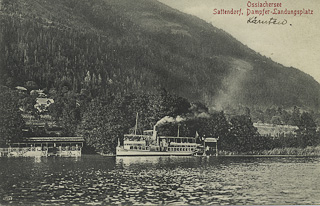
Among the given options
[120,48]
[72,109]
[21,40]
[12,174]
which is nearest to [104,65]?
[120,48]

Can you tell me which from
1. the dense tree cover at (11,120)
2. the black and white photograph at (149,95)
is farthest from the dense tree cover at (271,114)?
the dense tree cover at (11,120)

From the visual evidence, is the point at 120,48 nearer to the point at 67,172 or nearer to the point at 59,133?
the point at 59,133

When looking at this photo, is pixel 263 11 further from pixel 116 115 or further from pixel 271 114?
pixel 116 115

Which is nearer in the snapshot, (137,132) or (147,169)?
(147,169)

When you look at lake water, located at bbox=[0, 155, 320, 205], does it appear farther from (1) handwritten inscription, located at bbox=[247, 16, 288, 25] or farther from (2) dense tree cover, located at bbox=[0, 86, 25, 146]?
(1) handwritten inscription, located at bbox=[247, 16, 288, 25]

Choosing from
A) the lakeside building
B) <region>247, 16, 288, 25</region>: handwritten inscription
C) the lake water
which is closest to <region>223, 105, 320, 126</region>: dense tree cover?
the lake water

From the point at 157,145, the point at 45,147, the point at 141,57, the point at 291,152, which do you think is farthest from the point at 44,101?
the point at 291,152
